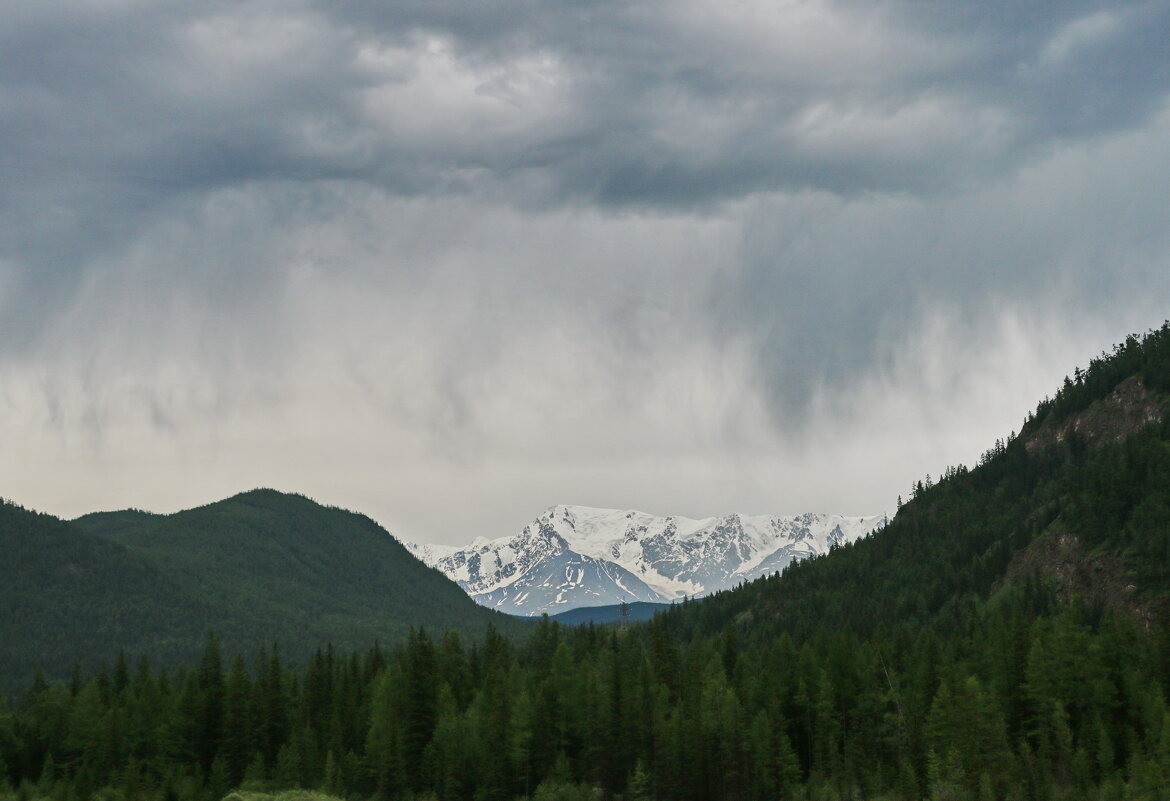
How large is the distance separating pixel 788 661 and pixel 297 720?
68723mm

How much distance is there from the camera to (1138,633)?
176750 millimetres

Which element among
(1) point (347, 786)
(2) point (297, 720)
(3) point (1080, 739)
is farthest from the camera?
(2) point (297, 720)

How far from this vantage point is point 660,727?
142 meters

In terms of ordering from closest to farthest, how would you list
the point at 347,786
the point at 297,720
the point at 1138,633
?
the point at 347,786, the point at 297,720, the point at 1138,633

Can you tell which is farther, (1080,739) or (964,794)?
(1080,739)

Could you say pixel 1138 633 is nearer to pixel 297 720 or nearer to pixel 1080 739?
pixel 1080 739

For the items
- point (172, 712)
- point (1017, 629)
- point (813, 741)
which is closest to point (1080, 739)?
point (1017, 629)

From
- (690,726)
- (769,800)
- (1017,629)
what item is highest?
(1017,629)

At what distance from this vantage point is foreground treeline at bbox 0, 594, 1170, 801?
132625 millimetres

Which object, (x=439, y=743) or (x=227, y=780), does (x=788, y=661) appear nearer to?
(x=439, y=743)

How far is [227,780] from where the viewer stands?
508ft

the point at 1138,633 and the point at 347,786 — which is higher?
the point at 1138,633

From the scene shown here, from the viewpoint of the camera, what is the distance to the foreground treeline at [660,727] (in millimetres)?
132625

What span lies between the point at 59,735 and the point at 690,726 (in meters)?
90.0
